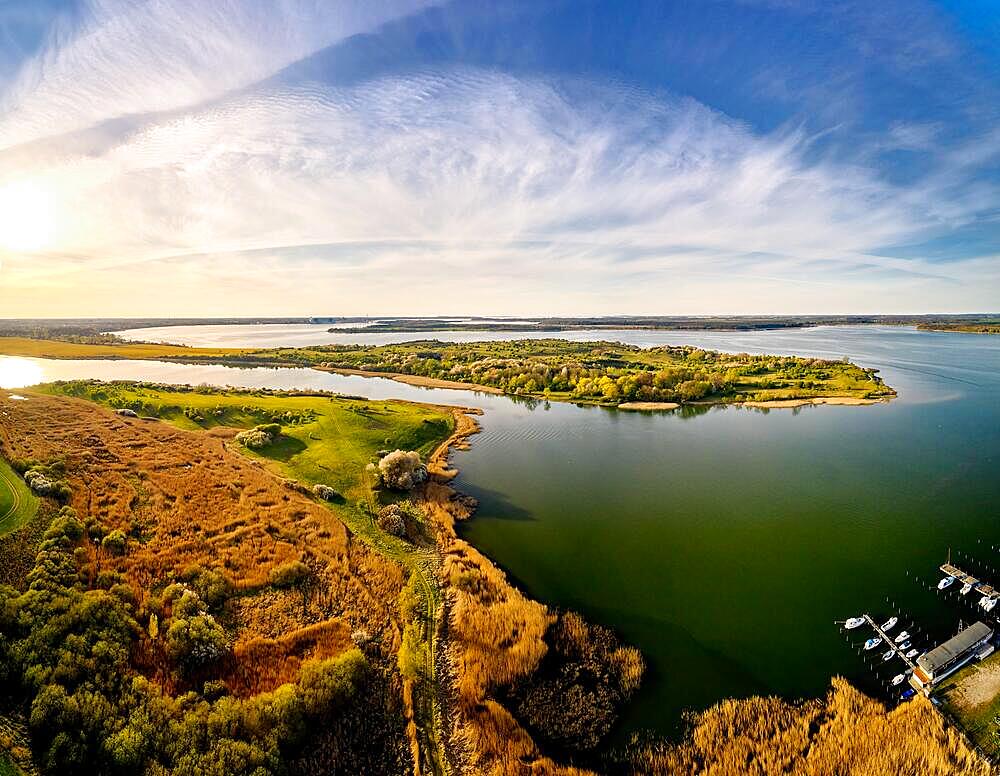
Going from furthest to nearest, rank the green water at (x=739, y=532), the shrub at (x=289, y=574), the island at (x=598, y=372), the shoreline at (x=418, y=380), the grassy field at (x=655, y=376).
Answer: the shoreline at (x=418, y=380), the grassy field at (x=655, y=376), the island at (x=598, y=372), the shrub at (x=289, y=574), the green water at (x=739, y=532)

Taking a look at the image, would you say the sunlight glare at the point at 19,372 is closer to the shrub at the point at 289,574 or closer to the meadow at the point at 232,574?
the meadow at the point at 232,574

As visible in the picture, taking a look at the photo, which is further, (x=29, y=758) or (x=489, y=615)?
(x=489, y=615)

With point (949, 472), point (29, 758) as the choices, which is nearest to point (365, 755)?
point (29, 758)

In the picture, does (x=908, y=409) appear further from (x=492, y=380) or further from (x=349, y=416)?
(x=349, y=416)

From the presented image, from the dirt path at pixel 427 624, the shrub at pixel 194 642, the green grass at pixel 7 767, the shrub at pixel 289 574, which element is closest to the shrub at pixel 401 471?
the dirt path at pixel 427 624

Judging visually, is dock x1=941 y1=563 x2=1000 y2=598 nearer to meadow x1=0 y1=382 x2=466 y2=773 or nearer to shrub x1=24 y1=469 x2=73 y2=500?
meadow x1=0 y1=382 x2=466 y2=773

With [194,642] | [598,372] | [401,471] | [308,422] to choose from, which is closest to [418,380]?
[598,372]
